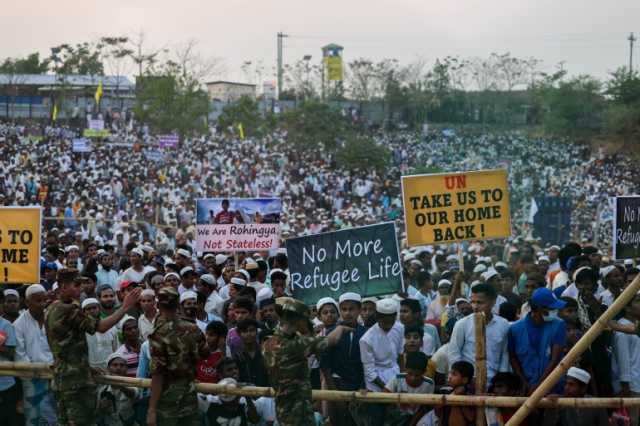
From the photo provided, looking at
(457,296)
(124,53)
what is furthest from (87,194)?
(124,53)

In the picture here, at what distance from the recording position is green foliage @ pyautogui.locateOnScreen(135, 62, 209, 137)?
181ft

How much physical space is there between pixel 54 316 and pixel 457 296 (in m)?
4.25

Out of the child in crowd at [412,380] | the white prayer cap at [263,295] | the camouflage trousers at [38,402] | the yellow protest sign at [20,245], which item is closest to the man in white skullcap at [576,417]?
the child in crowd at [412,380]

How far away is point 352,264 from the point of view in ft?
29.2

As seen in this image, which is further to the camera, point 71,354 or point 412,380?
point 412,380

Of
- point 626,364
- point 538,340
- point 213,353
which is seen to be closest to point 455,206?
point 538,340

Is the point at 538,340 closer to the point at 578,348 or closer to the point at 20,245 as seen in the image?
the point at 578,348

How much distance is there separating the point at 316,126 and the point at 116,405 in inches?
1772

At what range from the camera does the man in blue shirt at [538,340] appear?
22.9 ft

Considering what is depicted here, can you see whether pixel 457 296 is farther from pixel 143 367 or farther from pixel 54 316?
pixel 54 316

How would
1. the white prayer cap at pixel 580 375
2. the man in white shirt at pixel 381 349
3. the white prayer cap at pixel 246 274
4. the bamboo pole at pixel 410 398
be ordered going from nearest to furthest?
1. the bamboo pole at pixel 410 398
2. the white prayer cap at pixel 580 375
3. the man in white shirt at pixel 381 349
4. the white prayer cap at pixel 246 274

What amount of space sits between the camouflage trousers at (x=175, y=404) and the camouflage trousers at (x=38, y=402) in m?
1.21

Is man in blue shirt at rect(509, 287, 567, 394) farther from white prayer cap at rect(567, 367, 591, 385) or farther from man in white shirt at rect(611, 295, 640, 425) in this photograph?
man in white shirt at rect(611, 295, 640, 425)

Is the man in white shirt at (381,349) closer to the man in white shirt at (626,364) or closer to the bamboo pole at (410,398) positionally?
the bamboo pole at (410,398)
